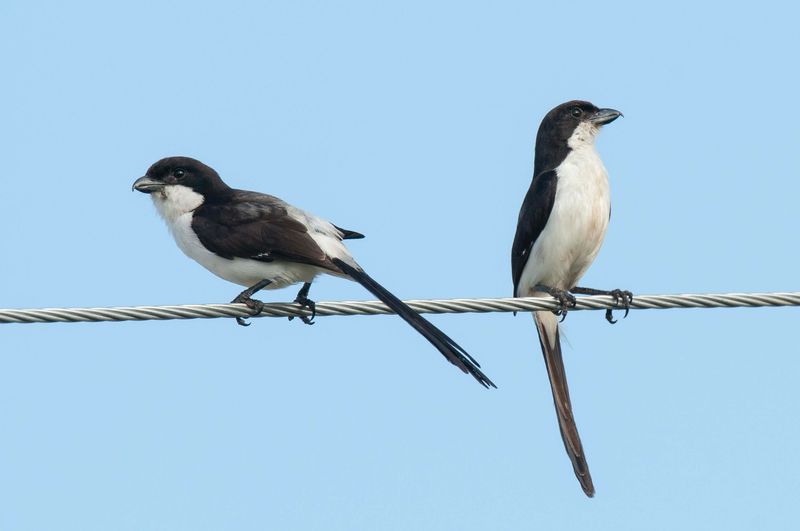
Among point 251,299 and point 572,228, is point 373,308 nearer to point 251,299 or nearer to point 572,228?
point 251,299

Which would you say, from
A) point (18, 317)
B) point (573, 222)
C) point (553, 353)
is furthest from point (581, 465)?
point (18, 317)

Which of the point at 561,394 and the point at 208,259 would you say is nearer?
the point at 208,259

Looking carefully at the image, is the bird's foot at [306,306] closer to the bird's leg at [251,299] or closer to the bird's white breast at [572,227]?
the bird's leg at [251,299]

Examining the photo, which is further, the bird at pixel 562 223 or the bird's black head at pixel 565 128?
the bird's black head at pixel 565 128

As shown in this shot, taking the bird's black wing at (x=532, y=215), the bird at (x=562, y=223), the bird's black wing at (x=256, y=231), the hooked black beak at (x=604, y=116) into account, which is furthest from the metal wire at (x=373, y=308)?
the hooked black beak at (x=604, y=116)

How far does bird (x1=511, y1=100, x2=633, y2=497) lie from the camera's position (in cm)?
826

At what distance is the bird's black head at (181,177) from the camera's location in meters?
8.62

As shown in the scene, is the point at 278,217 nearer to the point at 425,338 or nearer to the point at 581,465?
the point at 425,338

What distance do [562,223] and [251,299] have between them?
212 cm

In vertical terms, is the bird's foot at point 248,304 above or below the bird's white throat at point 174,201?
below

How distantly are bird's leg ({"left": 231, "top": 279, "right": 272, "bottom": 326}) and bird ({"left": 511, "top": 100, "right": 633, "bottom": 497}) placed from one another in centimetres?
186

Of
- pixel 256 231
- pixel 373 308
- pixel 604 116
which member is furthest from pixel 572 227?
pixel 373 308

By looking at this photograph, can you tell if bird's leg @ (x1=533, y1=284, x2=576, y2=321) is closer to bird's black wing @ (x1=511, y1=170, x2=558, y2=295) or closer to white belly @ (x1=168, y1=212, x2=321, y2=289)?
bird's black wing @ (x1=511, y1=170, x2=558, y2=295)

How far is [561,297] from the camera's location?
780cm
